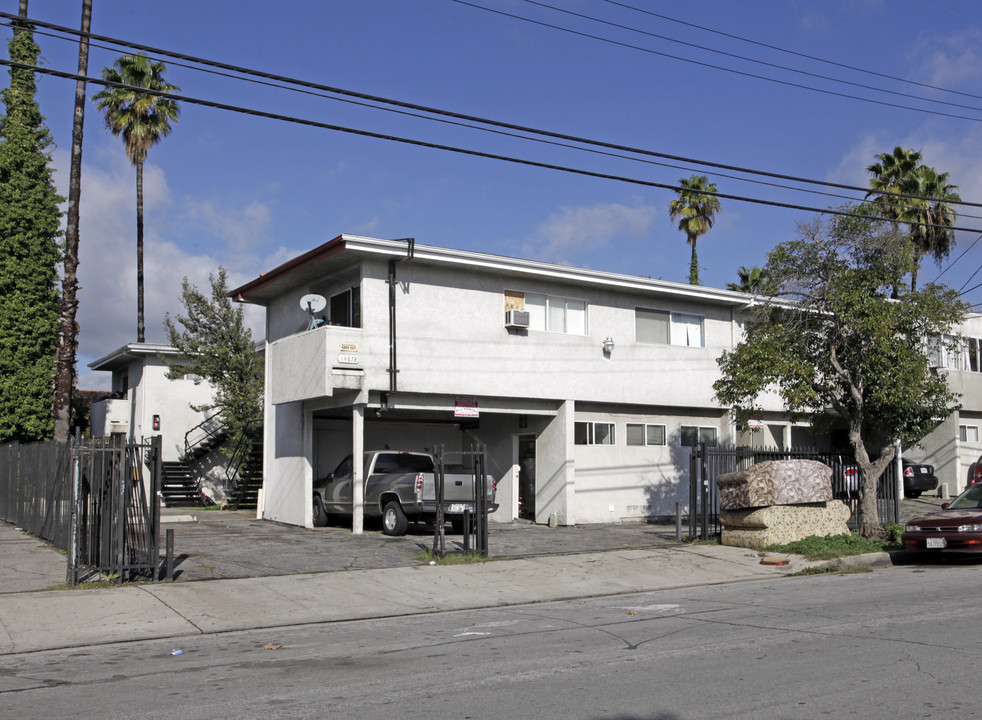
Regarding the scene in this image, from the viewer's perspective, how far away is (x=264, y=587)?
13406mm

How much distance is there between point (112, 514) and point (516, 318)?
11.1 meters

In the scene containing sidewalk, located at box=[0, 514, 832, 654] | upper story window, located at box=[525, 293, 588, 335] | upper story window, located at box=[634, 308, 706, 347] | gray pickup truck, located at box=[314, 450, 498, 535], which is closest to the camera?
sidewalk, located at box=[0, 514, 832, 654]

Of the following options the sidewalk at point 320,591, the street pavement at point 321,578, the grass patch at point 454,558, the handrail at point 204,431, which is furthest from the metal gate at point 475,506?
the handrail at point 204,431

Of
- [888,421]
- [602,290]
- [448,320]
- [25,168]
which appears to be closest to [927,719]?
[888,421]

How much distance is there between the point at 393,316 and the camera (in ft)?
66.5

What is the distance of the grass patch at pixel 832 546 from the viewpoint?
16656mm

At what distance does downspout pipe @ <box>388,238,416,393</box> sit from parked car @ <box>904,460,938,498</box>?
20.0 m

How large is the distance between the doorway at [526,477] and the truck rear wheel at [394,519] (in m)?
5.47

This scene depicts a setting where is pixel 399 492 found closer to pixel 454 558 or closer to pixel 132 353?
Result: pixel 454 558

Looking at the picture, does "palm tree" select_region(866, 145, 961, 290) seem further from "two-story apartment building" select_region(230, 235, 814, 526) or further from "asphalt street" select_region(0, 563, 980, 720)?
"asphalt street" select_region(0, 563, 980, 720)

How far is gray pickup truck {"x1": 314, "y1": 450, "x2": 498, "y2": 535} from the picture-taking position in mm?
18422

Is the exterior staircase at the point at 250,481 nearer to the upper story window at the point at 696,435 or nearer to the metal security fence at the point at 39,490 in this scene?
the metal security fence at the point at 39,490

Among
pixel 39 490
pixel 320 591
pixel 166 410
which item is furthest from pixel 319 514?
pixel 166 410

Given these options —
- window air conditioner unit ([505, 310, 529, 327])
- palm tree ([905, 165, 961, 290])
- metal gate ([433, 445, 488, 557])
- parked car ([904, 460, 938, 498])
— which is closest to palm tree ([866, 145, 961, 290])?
palm tree ([905, 165, 961, 290])
